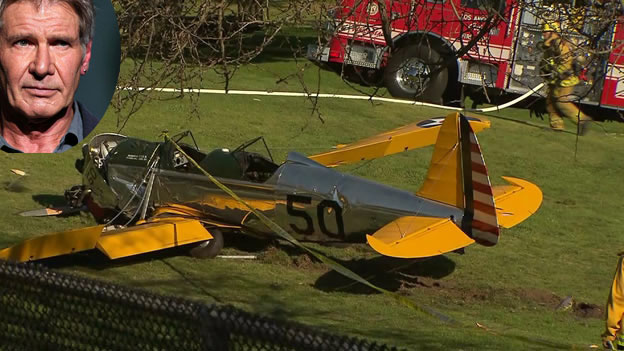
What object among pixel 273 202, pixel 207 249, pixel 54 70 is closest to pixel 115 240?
pixel 207 249

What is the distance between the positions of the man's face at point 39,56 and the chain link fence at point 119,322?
143 centimetres

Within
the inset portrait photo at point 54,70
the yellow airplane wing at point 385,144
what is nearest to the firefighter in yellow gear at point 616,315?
the inset portrait photo at point 54,70

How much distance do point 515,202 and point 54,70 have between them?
322 inches

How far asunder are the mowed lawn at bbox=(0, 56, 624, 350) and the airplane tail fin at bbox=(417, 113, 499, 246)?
0.93 metres

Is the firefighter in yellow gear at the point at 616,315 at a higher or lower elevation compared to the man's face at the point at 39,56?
lower

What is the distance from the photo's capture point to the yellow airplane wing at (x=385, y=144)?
1488 centimetres

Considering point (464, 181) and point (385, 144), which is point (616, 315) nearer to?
point (464, 181)

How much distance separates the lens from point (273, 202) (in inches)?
510

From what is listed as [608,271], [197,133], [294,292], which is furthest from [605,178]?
[294,292]

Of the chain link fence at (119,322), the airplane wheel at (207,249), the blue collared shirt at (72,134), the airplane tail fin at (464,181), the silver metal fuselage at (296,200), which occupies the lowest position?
the airplane wheel at (207,249)

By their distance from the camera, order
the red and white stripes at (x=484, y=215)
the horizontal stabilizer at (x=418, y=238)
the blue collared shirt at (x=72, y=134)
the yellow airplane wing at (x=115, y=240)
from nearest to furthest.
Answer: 1. the blue collared shirt at (x=72, y=134)
2. the horizontal stabilizer at (x=418, y=238)
3. the yellow airplane wing at (x=115, y=240)
4. the red and white stripes at (x=484, y=215)

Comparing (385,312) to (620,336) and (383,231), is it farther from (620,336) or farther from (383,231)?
(620,336)

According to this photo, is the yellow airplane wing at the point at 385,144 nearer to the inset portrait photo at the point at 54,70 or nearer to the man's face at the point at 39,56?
the inset portrait photo at the point at 54,70

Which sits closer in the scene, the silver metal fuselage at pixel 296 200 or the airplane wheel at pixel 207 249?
the silver metal fuselage at pixel 296 200
